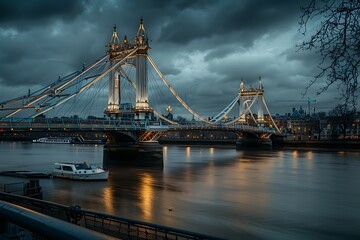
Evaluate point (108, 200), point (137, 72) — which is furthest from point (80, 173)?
point (137, 72)

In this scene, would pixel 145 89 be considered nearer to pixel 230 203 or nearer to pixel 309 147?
pixel 230 203

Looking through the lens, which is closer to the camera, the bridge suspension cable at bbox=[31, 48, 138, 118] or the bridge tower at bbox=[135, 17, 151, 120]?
the bridge suspension cable at bbox=[31, 48, 138, 118]

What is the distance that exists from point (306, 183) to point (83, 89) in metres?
28.0

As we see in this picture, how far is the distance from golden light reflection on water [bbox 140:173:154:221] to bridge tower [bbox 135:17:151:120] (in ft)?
42.6

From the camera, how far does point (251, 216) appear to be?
17984mm

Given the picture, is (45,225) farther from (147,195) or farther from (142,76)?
(142,76)

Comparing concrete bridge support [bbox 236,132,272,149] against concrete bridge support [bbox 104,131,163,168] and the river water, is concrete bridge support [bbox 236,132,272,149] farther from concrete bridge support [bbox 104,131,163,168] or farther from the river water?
the river water

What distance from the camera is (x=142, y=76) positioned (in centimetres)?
4762

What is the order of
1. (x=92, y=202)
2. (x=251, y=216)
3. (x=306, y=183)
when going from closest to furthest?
(x=251, y=216) → (x=92, y=202) → (x=306, y=183)

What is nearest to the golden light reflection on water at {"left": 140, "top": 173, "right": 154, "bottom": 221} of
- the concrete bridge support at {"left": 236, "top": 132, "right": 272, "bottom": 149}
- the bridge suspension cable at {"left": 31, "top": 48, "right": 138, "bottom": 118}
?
the bridge suspension cable at {"left": 31, "top": 48, "right": 138, "bottom": 118}

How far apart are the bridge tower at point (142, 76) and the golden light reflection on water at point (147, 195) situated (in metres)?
13.0

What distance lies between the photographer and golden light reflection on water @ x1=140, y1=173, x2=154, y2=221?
18234 millimetres

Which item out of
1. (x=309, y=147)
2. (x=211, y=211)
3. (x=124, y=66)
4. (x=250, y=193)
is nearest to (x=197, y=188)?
(x=250, y=193)

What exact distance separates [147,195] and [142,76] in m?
26.6
